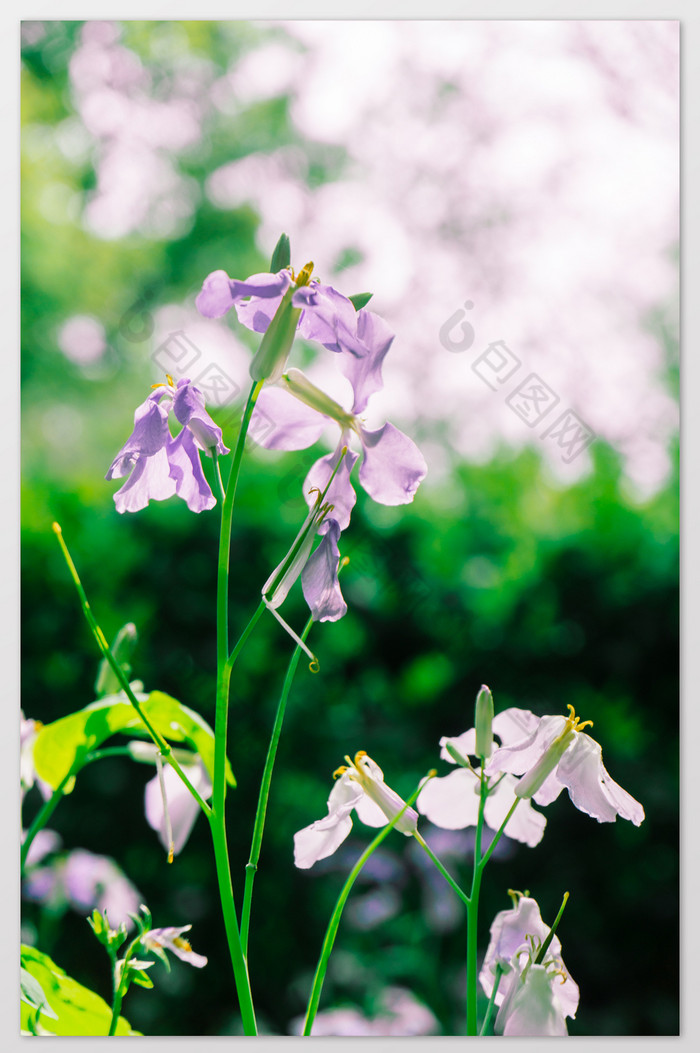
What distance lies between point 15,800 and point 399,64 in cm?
122

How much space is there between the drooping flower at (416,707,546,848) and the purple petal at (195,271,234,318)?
0.40 metres

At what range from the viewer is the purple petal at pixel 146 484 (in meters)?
0.65

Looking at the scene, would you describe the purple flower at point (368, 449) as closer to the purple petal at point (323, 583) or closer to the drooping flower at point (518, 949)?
the purple petal at point (323, 583)

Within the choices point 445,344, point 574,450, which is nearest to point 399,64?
point 445,344

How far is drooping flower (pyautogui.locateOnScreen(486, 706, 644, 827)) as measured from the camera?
0.63 metres

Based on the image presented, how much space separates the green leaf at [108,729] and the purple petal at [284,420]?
0.71ft

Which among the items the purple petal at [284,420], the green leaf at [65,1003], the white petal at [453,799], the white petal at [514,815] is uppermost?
the purple petal at [284,420]

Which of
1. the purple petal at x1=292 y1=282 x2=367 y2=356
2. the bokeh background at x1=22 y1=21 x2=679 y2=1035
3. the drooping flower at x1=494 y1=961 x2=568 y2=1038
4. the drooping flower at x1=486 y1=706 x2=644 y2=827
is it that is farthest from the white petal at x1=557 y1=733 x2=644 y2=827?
the bokeh background at x1=22 y1=21 x2=679 y2=1035

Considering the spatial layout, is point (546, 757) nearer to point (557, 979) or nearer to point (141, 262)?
point (557, 979)

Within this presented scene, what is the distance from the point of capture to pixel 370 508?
1767 millimetres

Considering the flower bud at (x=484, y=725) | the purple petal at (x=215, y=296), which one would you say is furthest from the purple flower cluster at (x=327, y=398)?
the flower bud at (x=484, y=725)

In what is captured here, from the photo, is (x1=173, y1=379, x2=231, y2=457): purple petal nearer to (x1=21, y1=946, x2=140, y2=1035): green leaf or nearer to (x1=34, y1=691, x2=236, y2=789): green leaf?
(x1=34, y1=691, x2=236, y2=789): green leaf

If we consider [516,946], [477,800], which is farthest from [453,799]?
[516,946]

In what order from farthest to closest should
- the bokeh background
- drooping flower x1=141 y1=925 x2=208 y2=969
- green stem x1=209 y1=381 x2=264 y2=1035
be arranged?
the bokeh background < drooping flower x1=141 y1=925 x2=208 y2=969 < green stem x1=209 y1=381 x2=264 y2=1035
